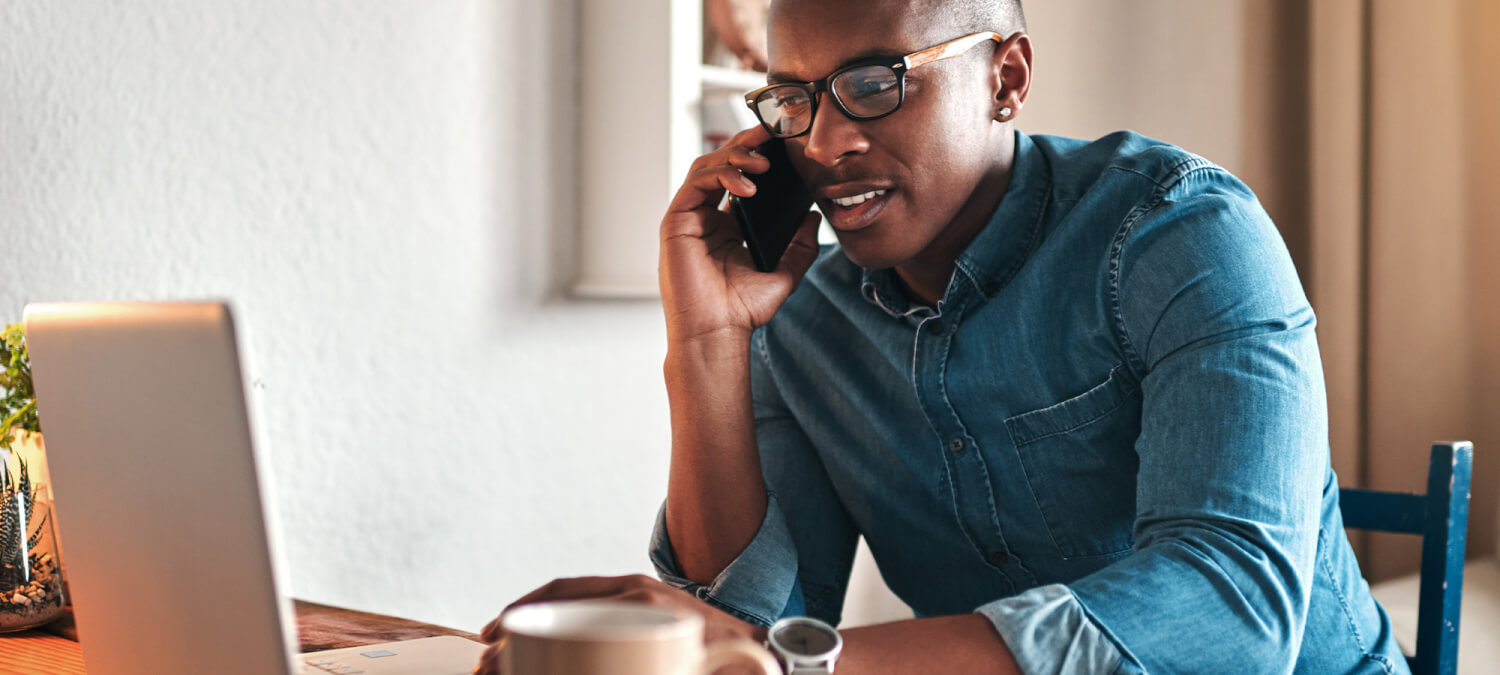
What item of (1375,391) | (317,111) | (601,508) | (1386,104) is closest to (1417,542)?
(1375,391)

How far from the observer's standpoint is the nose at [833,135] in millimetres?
1086

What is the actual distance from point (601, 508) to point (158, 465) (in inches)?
58.9

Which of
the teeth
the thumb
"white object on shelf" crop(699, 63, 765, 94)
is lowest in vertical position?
the thumb

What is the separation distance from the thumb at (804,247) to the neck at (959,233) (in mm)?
95

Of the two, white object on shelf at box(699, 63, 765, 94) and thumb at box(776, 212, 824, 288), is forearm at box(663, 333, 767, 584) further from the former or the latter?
white object on shelf at box(699, 63, 765, 94)

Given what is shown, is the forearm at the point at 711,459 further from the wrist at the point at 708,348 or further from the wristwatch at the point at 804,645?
the wristwatch at the point at 804,645

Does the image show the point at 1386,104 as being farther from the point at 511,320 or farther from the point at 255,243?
the point at 255,243

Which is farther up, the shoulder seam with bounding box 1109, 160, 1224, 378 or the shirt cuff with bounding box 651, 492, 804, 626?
the shoulder seam with bounding box 1109, 160, 1224, 378

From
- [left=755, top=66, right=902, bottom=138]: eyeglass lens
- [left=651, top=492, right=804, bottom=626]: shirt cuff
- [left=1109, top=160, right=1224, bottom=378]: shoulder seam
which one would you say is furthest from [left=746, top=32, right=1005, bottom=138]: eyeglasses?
[left=651, top=492, right=804, bottom=626]: shirt cuff

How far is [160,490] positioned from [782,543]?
1.96 feet

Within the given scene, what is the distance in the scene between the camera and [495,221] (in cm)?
184

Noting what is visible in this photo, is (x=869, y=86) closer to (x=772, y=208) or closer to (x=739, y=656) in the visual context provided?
(x=772, y=208)

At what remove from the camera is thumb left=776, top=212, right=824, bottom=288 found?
1.22 m

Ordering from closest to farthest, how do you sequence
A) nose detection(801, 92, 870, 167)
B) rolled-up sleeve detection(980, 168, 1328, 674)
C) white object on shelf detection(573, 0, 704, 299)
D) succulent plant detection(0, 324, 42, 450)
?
rolled-up sleeve detection(980, 168, 1328, 674) → succulent plant detection(0, 324, 42, 450) → nose detection(801, 92, 870, 167) → white object on shelf detection(573, 0, 704, 299)
